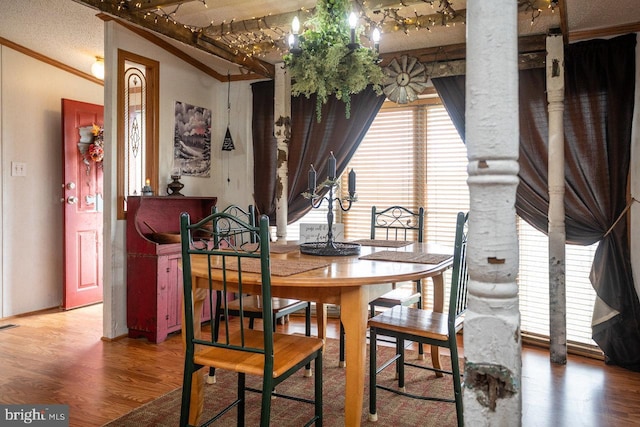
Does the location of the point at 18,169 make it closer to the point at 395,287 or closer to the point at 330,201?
the point at 330,201

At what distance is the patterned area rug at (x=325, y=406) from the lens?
2555 mm

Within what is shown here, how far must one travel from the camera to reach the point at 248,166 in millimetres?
5039

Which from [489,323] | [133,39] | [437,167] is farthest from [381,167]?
[489,323]

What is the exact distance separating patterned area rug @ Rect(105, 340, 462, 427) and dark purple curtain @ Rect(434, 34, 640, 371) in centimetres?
129

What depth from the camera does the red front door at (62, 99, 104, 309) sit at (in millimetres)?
4832

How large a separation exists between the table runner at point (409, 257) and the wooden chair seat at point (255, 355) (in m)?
0.59

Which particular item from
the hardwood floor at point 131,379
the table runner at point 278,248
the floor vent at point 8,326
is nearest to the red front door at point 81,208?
the floor vent at point 8,326

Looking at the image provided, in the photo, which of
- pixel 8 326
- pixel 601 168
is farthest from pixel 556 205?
pixel 8 326

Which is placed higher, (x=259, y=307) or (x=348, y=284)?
(x=348, y=284)

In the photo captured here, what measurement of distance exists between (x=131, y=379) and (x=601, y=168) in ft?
11.4

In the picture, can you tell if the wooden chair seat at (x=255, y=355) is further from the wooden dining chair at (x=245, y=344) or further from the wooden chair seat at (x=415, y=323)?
the wooden chair seat at (x=415, y=323)

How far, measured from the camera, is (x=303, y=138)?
468 centimetres

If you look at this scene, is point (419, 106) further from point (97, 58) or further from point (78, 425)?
point (78, 425)

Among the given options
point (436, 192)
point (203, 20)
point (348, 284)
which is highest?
point (203, 20)
